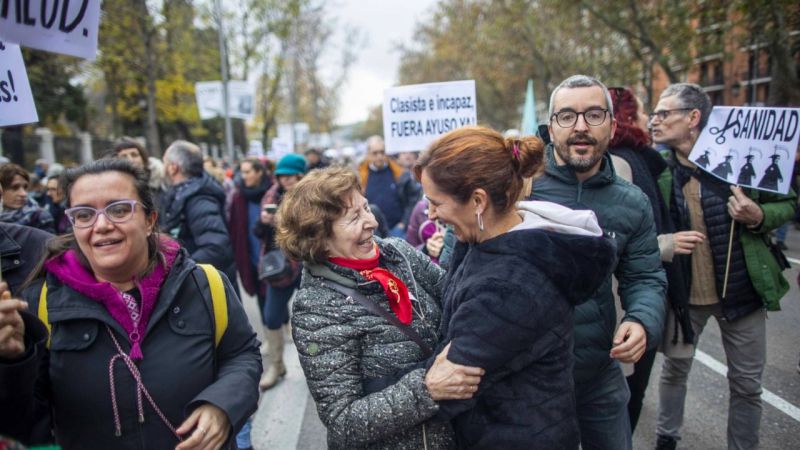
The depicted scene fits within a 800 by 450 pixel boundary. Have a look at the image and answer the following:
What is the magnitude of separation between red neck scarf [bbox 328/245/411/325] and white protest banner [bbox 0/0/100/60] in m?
1.25

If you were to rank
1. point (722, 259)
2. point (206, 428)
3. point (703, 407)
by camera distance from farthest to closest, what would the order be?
point (703, 407) → point (722, 259) → point (206, 428)

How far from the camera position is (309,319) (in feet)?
5.90

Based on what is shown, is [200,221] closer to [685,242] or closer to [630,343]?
[630,343]

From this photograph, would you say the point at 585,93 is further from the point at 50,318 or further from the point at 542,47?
the point at 542,47

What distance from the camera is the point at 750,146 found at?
3061mm

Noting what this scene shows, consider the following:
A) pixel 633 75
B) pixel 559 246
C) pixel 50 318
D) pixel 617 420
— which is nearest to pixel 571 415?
pixel 559 246

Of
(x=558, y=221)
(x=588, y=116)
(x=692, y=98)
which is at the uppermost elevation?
(x=692, y=98)

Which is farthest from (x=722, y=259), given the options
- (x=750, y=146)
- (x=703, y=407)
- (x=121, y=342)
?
(x=121, y=342)

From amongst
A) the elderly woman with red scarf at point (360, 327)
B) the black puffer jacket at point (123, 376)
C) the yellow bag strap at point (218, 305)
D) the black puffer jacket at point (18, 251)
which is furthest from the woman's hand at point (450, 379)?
the black puffer jacket at point (18, 251)

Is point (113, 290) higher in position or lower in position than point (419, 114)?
lower

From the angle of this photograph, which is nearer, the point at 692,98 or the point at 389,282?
the point at 389,282

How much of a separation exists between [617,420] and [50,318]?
2.15 m

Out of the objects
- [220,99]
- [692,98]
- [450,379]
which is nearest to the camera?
[450,379]

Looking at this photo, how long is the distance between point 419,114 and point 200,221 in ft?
7.81
